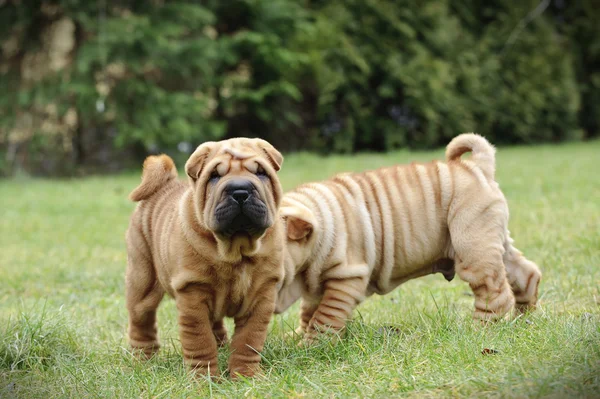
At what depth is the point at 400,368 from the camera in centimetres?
302

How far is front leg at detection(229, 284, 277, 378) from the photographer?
11.3 ft

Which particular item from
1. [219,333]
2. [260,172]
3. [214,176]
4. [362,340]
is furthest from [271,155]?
[219,333]

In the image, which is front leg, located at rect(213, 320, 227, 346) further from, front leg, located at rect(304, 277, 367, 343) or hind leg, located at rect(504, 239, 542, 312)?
hind leg, located at rect(504, 239, 542, 312)

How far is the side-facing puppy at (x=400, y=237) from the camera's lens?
387 centimetres

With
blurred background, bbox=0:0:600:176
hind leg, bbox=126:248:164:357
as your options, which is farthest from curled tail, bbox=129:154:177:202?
blurred background, bbox=0:0:600:176

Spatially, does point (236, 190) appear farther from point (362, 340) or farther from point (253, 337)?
point (362, 340)

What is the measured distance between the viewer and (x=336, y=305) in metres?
3.84

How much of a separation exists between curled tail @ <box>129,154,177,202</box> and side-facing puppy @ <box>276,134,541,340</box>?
70 centimetres

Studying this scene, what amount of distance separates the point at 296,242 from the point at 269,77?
11122 mm

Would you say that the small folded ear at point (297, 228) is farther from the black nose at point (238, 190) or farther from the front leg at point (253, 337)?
the black nose at point (238, 190)

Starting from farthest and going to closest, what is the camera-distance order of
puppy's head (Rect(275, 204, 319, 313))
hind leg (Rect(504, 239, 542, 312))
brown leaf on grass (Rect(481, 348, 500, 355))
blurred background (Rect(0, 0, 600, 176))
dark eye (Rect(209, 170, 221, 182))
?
blurred background (Rect(0, 0, 600, 176)) < hind leg (Rect(504, 239, 542, 312)) < puppy's head (Rect(275, 204, 319, 313)) < dark eye (Rect(209, 170, 221, 182)) < brown leaf on grass (Rect(481, 348, 500, 355))

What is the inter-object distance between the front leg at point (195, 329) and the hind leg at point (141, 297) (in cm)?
49

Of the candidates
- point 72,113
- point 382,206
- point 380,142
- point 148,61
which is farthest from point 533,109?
point 382,206

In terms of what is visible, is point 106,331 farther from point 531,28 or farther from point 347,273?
point 531,28
